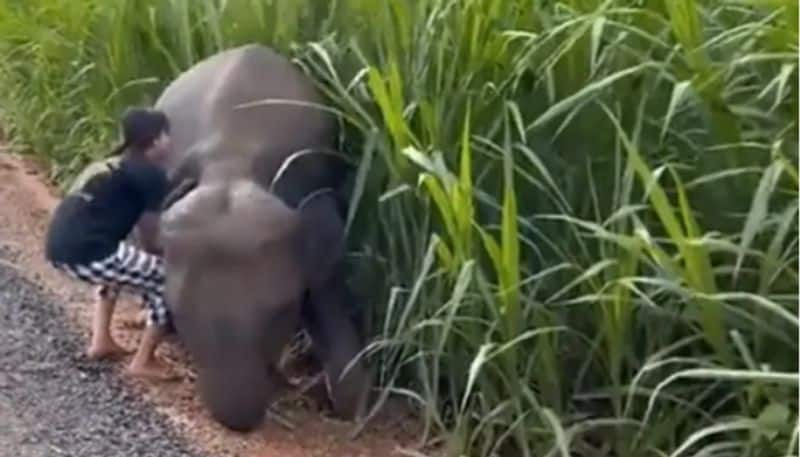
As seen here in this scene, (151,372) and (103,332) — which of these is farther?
(103,332)

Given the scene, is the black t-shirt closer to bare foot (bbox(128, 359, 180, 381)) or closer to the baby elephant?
the baby elephant

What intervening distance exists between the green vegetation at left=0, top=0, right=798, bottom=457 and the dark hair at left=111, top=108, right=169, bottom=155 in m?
0.51

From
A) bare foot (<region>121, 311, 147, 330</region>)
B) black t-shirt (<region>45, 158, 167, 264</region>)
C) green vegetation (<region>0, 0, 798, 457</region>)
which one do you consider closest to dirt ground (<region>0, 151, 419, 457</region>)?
bare foot (<region>121, 311, 147, 330</region>)

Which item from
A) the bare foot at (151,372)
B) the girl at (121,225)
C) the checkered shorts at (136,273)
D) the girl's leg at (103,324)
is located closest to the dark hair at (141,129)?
the girl at (121,225)

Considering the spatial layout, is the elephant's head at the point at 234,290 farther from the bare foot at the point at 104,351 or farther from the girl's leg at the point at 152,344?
the bare foot at the point at 104,351

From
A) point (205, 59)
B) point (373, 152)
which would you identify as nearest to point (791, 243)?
point (373, 152)

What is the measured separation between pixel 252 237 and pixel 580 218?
91 cm

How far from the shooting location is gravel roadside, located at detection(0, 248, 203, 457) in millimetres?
5195

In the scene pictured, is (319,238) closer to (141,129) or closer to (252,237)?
(252,237)

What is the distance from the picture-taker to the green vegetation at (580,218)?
14.3 ft

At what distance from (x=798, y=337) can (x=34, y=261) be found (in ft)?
10.5

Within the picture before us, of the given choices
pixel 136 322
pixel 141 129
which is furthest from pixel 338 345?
pixel 136 322

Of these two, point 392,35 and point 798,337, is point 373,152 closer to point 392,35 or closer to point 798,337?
point 392,35

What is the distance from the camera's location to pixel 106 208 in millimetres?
5594
